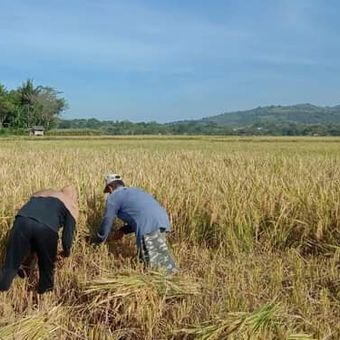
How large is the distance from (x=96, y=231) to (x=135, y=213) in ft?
3.19

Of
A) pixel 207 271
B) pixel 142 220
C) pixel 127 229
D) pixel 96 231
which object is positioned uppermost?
pixel 142 220

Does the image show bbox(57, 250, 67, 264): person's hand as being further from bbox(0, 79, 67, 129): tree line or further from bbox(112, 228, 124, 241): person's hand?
bbox(0, 79, 67, 129): tree line

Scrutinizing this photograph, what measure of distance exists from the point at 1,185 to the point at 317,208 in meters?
4.44

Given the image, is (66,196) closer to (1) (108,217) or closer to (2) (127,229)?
(1) (108,217)

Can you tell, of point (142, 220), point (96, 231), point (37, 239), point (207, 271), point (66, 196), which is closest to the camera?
point (37, 239)

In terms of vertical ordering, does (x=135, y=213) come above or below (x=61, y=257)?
above

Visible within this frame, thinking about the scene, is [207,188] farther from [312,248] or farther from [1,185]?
[1,185]

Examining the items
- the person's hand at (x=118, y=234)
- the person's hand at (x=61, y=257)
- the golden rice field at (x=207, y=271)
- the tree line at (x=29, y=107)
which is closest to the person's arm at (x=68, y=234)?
the person's hand at (x=61, y=257)

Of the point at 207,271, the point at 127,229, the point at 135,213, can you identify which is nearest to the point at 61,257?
the point at 127,229

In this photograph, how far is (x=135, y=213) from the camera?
5.50m

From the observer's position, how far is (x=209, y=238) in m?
6.20

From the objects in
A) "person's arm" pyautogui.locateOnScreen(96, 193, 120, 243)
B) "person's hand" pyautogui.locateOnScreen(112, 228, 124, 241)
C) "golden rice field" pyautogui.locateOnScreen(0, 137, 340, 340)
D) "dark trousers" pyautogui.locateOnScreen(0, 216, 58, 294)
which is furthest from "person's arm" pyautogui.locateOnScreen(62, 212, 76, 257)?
"person's hand" pyautogui.locateOnScreen(112, 228, 124, 241)

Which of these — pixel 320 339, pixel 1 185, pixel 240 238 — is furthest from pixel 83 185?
pixel 320 339

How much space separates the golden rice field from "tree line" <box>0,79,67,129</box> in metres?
71.7
